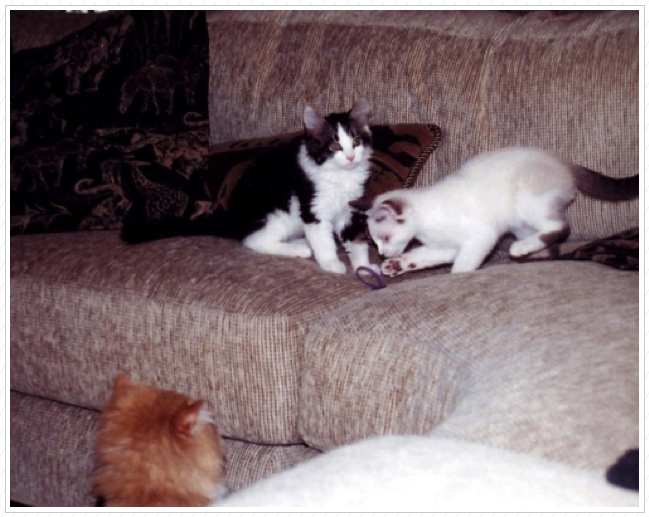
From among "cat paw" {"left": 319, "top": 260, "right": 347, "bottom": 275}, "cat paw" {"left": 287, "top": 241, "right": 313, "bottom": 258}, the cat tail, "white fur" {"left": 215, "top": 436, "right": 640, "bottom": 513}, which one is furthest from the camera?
"cat paw" {"left": 287, "top": 241, "right": 313, "bottom": 258}

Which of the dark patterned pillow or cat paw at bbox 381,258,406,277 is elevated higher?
the dark patterned pillow

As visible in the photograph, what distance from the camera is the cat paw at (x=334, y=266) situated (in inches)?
86.9

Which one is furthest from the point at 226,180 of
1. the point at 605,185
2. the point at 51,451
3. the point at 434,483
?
the point at 434,483

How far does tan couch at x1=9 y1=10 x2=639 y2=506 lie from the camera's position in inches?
50.9

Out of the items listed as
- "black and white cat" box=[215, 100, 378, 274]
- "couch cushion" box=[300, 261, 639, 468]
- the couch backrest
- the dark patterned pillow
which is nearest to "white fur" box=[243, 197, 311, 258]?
"black and white cat" box=[215, 100, 378, 274]

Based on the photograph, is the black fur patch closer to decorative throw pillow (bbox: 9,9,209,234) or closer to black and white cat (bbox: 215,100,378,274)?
black and white cat (bbox: 215,100,378,274)

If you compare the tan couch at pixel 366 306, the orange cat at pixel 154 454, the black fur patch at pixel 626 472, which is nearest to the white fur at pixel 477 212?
the tan couch at pixel 366 306

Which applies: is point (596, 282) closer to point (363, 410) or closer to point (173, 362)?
point (363, 410)

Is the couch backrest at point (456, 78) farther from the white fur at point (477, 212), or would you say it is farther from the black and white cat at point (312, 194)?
the black and white cat at point (312, 194)

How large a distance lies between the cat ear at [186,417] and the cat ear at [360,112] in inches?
44.7

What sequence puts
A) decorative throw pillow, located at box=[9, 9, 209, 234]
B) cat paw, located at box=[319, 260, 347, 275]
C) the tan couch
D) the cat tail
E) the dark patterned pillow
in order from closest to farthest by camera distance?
1. the tan couch
2. the dark patterned pillow
3. the cat tail
4. cat paw, located at box=[319, 260, 347, 275]
5. decorative throw pillow, located at box=[9, 9, 209, 234]

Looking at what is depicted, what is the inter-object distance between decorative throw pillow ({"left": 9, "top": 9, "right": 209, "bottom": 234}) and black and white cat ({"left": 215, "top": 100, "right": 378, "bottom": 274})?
25cm

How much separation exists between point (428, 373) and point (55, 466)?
1248 mm

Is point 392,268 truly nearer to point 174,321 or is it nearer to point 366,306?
point 366,306
